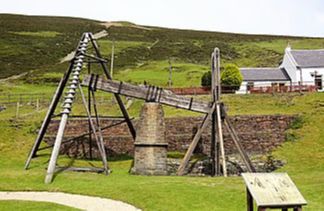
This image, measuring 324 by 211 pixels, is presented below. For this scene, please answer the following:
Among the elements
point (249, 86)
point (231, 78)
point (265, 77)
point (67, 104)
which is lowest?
point (67, 104)

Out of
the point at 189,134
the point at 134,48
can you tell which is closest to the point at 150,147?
the point at 189,134

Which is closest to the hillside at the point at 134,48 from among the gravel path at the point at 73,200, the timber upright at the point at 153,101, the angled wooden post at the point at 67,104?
the timber upright at the point at 153,101

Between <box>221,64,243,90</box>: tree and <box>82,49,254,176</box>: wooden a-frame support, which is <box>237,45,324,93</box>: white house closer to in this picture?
<box>221,64,243,90</box>: tree

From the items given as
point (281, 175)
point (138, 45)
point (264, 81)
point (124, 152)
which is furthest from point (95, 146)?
point (138, 45)

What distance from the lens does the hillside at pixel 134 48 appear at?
290 feet

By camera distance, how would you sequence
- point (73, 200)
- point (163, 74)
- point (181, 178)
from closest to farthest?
point (73, 200) → point (181, 178) → point (163, 74)

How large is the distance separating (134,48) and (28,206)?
304ft

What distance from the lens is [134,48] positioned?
111 metres

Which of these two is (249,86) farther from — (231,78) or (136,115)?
(136,115)

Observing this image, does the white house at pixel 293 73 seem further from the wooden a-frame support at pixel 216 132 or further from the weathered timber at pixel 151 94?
the weathered timber at pixel 151 94

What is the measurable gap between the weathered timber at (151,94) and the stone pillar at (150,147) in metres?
1.35

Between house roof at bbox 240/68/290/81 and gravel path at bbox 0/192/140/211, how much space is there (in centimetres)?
4627

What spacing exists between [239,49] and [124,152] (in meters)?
85.3

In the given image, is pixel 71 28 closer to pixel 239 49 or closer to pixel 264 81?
pixel 239 49
